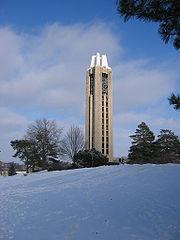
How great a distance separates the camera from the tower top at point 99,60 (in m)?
107

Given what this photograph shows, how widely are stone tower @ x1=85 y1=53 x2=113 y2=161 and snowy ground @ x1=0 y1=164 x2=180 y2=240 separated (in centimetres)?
7975

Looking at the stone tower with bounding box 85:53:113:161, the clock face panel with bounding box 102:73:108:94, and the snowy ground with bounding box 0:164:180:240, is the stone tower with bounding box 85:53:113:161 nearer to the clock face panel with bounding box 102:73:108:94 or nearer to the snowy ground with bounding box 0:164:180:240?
the clock face panel with bounding box 102:73:108:94

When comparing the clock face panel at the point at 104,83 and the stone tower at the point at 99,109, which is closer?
the stone tower at the point at 99,109

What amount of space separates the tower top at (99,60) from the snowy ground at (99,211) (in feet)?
300

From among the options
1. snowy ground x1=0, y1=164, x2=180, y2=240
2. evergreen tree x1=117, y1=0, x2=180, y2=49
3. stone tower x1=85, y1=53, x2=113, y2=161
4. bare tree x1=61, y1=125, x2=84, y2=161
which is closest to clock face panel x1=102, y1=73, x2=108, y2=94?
stone tower x1=85, y1=53, x2=113, y2=161

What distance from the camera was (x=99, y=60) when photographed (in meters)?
109

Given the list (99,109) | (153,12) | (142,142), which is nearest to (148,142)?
(142,142)

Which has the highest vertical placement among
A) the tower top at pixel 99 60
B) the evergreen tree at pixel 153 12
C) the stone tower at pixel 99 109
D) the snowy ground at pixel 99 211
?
the tower top at pixel 99 60

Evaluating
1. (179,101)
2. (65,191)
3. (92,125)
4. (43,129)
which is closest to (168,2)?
(179,101)

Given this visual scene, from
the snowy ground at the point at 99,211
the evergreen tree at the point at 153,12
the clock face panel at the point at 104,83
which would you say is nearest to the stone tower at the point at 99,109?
the clock face panel at the point at 104,83

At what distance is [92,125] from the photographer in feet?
321

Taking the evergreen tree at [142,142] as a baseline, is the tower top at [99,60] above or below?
above

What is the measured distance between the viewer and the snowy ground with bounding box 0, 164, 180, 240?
9289 millimetres

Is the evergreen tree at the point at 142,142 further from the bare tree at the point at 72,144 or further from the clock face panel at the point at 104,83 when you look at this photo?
the clock face panel at the point at 104,83
